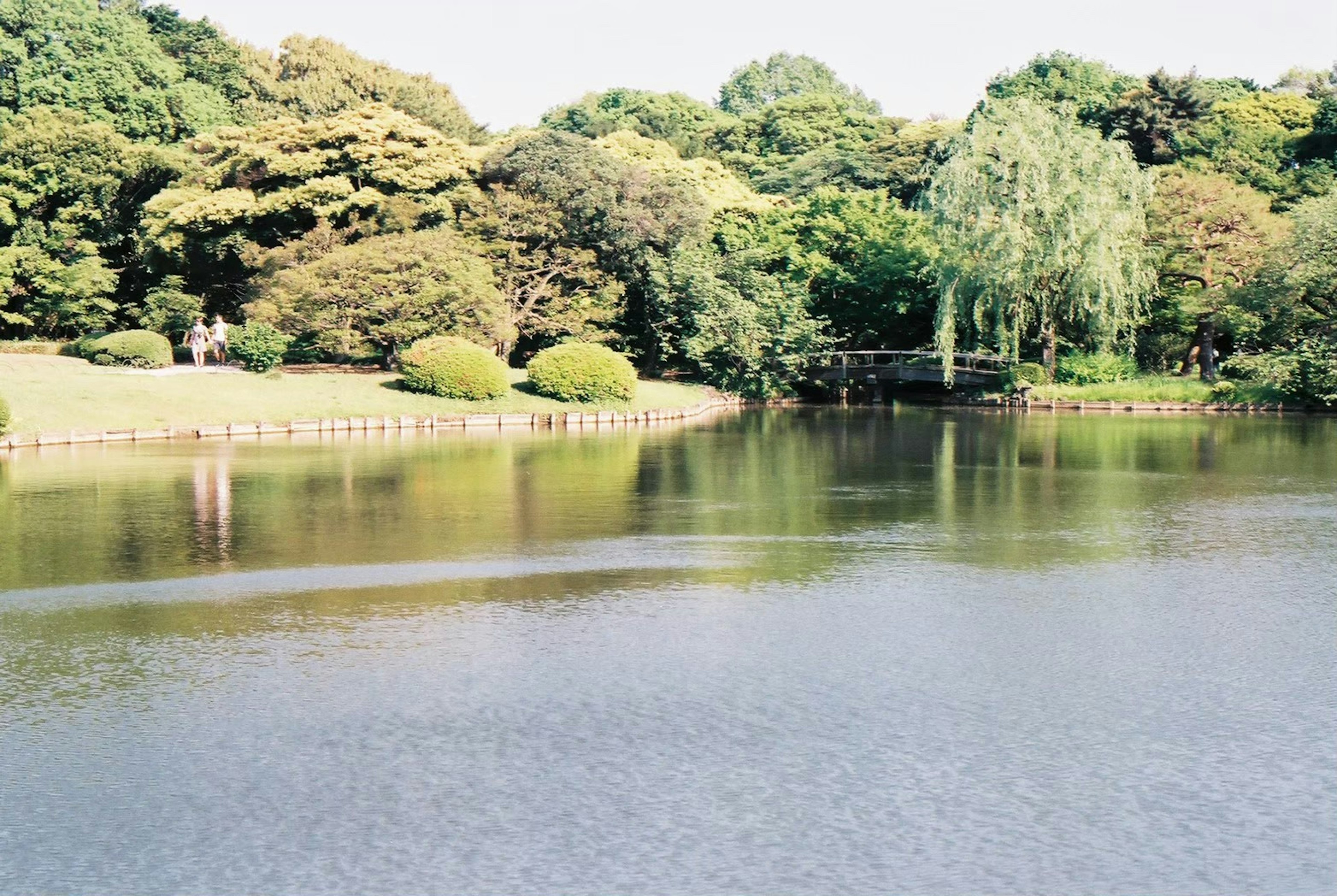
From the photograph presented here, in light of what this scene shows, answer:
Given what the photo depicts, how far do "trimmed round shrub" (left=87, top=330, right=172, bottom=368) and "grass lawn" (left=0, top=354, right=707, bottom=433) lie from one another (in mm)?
697

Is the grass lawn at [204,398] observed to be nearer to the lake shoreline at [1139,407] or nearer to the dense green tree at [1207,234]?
the lake shoreline at [1139,407]

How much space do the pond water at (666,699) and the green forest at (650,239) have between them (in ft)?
81.3

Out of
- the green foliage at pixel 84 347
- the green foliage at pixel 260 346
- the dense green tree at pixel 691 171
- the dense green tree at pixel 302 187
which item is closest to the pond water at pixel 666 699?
the green foliage at pixel 260 346

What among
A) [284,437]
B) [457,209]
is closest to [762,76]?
[457,209]

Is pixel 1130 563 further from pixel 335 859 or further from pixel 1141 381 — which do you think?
pixel 1141 381

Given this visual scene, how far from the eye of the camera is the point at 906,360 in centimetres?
4738

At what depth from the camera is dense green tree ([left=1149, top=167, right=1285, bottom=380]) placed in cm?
4375

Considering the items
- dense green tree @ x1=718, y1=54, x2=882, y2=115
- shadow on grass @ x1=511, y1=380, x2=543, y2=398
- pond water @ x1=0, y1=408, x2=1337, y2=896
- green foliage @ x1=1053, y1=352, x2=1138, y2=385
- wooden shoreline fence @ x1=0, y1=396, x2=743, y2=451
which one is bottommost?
pond water @ x1=0, y1=408, x2=1337, y2=896

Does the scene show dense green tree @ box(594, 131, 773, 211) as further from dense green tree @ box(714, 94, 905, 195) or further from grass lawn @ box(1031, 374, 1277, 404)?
grass lawn @ box(1031, 374, 1277, 404)

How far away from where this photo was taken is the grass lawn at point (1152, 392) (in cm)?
3981

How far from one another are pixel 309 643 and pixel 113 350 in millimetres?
32495

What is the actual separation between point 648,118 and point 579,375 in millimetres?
36836

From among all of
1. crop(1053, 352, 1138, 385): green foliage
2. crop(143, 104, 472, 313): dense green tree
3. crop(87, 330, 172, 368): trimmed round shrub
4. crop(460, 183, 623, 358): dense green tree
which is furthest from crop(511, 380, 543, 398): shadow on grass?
crop(1053, 352, 1138, 385): green foliage

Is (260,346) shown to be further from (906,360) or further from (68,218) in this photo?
(906,360)
